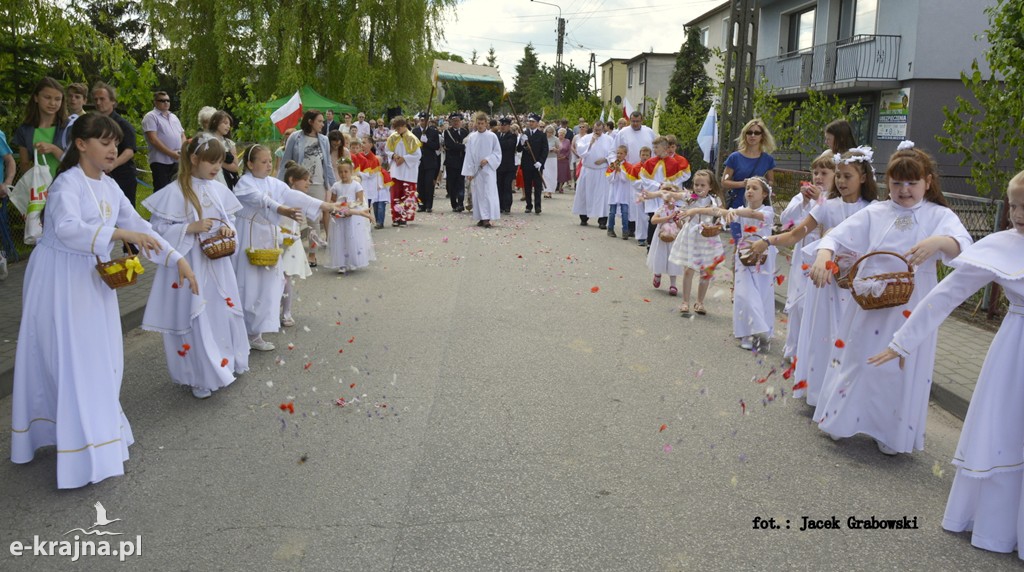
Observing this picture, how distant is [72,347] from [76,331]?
0.09 m

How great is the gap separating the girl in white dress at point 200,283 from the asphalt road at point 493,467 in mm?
251

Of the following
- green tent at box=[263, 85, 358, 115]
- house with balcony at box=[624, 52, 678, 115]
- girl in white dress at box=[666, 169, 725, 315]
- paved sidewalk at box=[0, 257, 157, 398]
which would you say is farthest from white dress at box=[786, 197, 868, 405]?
house with balcony at box=[624, 52, 678, 115]

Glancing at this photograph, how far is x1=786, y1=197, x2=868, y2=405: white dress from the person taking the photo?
226 inches

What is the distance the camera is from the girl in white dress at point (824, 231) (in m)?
5.75

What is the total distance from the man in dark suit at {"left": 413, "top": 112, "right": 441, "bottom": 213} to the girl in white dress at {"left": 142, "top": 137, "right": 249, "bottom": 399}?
44.0 ft

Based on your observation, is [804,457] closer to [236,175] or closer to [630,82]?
[236,175]

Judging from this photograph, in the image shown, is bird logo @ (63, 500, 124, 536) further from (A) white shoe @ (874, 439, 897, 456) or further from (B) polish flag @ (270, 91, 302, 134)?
(B) polish flag @ (270, 91, 302, 134)

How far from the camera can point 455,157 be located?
20.2 m

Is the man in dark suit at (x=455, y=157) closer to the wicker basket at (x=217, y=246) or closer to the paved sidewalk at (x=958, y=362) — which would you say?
the paved sidewalk at (x=958, y=362)

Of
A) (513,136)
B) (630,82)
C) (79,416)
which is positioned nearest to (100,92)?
(79,416)

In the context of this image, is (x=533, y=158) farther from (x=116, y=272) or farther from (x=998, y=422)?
(x=998, y=422)

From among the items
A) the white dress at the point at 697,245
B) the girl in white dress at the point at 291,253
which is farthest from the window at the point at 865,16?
the girl in white dress at the point at 291,253

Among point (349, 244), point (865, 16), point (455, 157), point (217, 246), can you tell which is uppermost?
point (865, 16)

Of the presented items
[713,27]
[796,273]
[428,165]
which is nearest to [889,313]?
[796,273]
